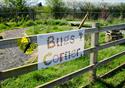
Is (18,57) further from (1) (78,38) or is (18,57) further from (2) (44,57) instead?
(2) (44,57)

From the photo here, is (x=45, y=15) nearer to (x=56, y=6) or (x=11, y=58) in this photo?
(x=56, y=6)

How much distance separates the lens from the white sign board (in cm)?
434

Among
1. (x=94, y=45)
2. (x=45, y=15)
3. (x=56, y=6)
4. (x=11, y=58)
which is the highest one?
(x=56, y=6)

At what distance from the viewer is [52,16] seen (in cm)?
3288

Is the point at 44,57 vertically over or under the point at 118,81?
over

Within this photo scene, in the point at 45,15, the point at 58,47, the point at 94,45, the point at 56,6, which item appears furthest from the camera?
the point at 56,6

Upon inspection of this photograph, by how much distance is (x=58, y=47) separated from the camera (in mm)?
4668

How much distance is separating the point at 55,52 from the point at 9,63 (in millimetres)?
3245

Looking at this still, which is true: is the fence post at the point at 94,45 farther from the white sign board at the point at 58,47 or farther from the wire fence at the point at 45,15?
the wire fence at the point at 45,15

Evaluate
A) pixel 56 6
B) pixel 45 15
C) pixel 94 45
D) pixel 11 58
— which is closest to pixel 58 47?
pixel 94 45

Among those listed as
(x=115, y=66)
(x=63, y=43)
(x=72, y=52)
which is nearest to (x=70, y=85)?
(x=72, y=52)

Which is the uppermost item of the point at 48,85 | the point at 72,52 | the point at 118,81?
the point at 72,52

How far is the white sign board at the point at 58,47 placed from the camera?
4340 mm

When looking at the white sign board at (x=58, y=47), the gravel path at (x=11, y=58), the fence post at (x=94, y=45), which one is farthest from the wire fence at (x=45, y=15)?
the white sign board at (x=58, y=47)
